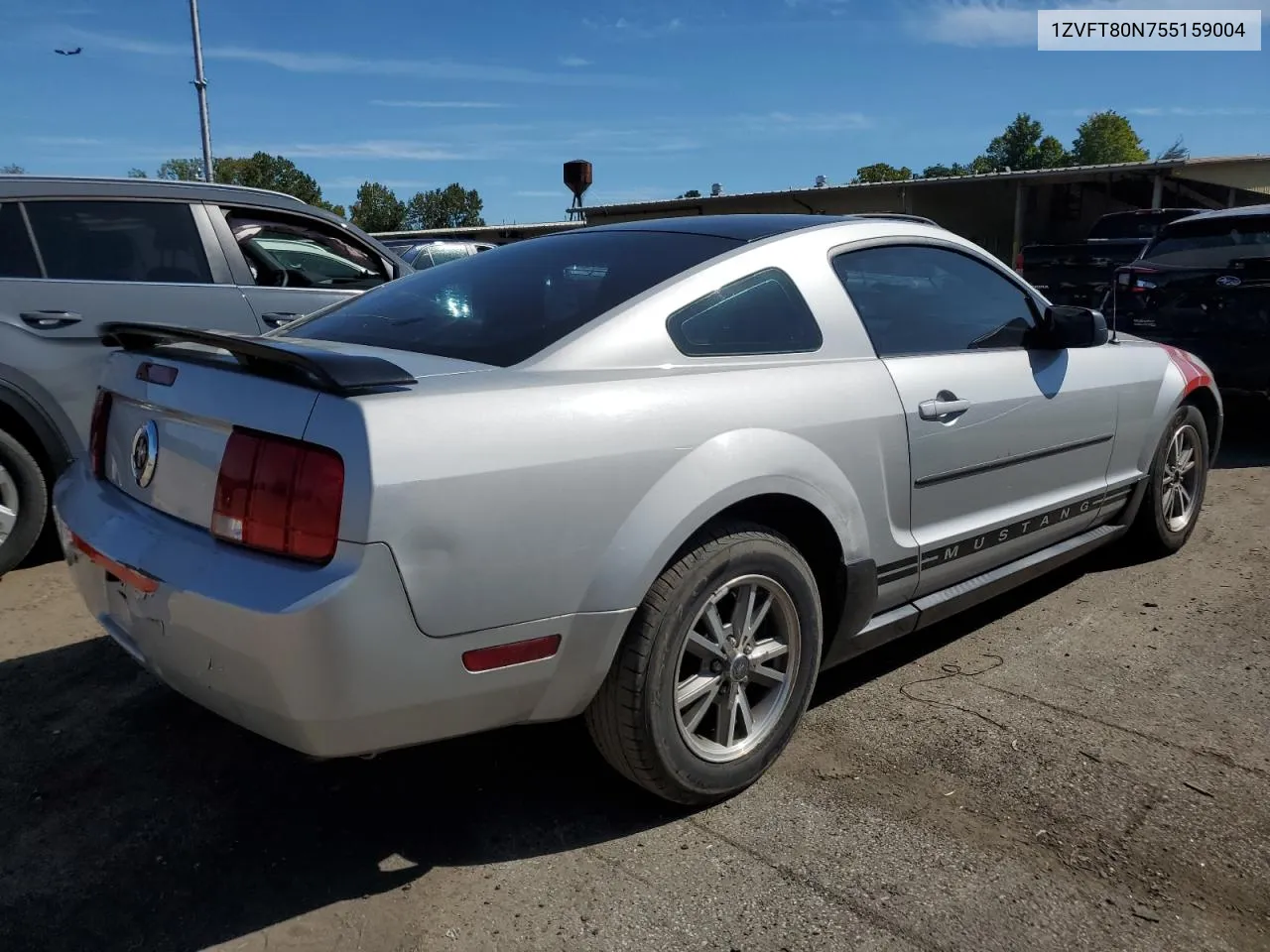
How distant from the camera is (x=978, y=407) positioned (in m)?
3.34

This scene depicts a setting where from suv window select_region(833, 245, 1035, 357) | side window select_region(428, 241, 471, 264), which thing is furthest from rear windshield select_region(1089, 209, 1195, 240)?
suv window select_region(833, 245, 1035, 357)

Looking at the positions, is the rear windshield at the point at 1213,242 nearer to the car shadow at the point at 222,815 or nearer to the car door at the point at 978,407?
the car door at the point at 978,407

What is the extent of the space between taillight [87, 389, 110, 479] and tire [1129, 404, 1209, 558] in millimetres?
4018

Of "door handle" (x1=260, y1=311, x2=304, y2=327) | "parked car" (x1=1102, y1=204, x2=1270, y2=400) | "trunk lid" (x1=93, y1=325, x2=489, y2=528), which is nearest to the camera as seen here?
"trunk lid" (x1=93, y1=325, x2=489, y2=528)

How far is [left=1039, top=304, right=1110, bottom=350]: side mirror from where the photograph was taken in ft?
12.4

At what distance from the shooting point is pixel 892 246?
11.3 feet

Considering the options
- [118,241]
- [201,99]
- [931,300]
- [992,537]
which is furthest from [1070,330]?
[201,99]

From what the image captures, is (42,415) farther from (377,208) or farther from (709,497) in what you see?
(377,208)

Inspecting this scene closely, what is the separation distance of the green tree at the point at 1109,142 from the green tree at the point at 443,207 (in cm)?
5640

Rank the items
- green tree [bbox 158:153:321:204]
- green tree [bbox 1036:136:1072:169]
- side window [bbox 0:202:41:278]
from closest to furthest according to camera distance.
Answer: side window [bbox 0:202:41:278], green tree [bbox 158:153:321:204], green tree [bbox 1036:136:1072:169]

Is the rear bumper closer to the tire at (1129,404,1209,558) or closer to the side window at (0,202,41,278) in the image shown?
the side window at (0,202,41,278)

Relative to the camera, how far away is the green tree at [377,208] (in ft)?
272

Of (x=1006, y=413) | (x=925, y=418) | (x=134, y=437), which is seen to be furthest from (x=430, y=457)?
(x=1006, y=413)

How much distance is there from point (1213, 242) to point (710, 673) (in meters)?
6.60
